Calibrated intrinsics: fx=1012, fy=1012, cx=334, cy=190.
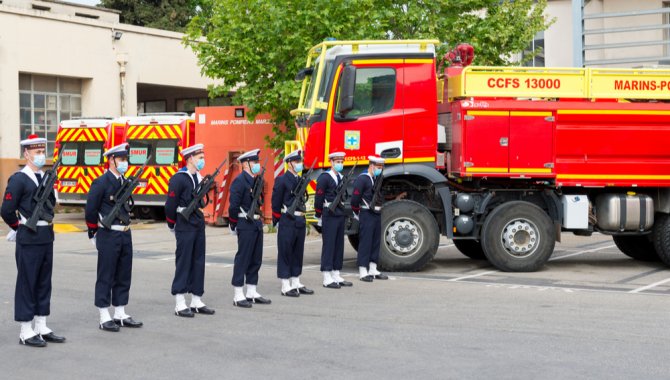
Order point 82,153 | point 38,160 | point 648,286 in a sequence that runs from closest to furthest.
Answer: point 38,160 → point 648,286 → point 82,153

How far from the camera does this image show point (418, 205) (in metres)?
14.9

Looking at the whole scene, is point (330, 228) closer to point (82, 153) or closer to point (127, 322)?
point (127, 322)

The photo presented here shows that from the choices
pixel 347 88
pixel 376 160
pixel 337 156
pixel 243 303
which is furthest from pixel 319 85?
pixel 243 303

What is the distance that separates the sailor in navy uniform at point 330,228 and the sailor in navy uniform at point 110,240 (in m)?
3.79

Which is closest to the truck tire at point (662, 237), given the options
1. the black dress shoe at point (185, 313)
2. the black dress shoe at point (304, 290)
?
the black dress shoe at point (304, 290)

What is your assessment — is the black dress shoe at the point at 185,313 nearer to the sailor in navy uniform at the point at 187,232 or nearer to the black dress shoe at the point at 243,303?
the sailor in navy uniform at the point at 187,232

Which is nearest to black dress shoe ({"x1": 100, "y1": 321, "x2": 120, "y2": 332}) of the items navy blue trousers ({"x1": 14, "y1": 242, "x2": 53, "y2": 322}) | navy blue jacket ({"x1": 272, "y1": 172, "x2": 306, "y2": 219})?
navy blue trousers ({"x1": 14, "y1": 242, "x2": 53, "y2": 322})

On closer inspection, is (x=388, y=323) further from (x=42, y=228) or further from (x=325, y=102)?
(x=325, y=102)

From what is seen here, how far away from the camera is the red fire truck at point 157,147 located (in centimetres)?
2594

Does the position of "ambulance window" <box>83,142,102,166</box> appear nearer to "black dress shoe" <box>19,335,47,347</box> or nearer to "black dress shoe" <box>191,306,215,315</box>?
"black dress shoe" <box>191,306,215,315</box>

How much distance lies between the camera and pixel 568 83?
48.9 feet

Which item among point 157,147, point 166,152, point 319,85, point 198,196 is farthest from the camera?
point 157,147

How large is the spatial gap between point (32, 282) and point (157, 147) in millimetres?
17241

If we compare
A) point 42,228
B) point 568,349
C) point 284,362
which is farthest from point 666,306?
point 42,228
